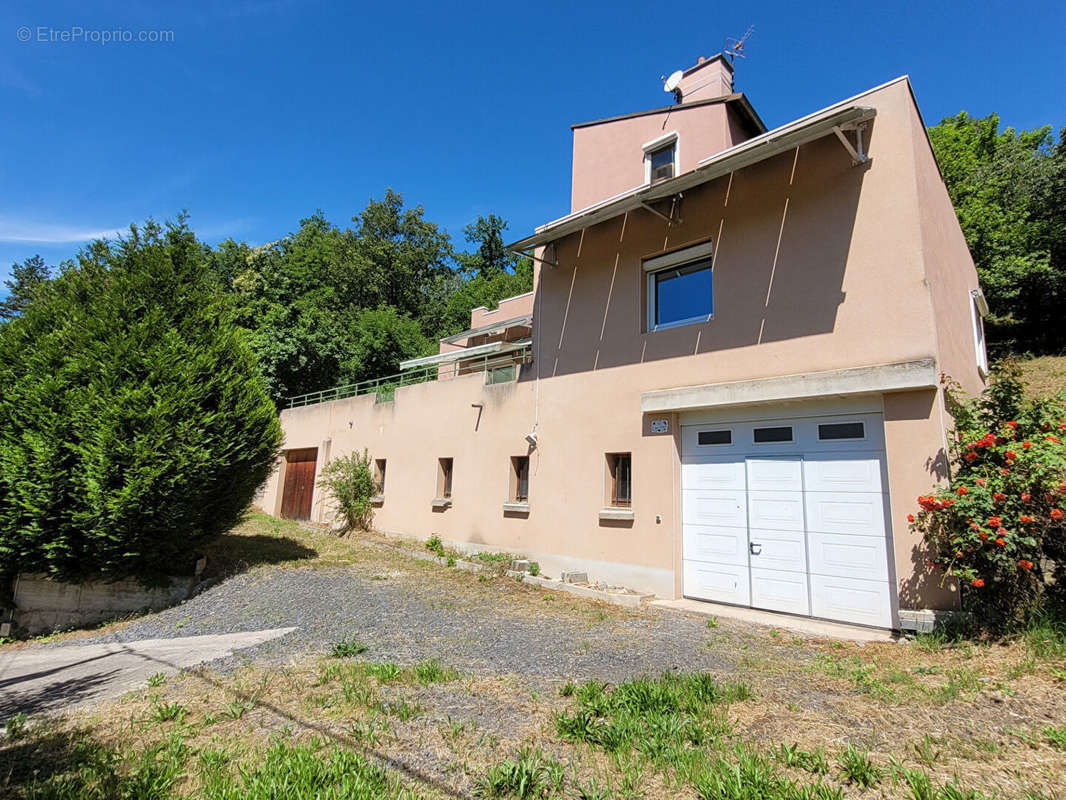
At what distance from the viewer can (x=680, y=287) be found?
10.1 m

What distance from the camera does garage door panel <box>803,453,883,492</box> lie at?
7.38 metres

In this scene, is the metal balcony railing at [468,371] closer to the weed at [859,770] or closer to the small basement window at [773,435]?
the small basement window at [773,435]

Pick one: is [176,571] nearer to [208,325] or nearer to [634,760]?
[208,325]

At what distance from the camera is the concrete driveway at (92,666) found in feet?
18.0

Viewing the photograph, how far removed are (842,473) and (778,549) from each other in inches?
58.9

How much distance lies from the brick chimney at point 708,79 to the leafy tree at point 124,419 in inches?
468

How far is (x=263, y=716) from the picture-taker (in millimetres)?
4531

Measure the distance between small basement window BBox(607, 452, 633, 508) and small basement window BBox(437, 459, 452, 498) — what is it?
5729 mm

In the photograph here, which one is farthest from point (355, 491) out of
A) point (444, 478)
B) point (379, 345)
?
point (379, 345)

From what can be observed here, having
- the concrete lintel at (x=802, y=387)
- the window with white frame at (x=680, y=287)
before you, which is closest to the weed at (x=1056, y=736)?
the concrete lintel at (x=802, y=387)

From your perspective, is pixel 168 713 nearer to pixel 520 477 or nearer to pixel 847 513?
pixel 847 513

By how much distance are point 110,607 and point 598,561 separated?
908cm

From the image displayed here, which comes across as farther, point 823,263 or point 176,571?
point 176,571

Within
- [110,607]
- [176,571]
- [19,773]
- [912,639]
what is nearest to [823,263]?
[912,639]
